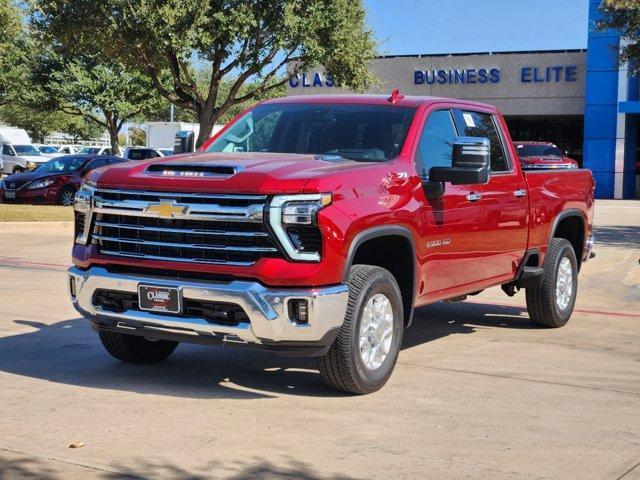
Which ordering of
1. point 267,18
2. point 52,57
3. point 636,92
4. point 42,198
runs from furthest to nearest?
point 52,57, point 636,92, point 267,18, point 42,198

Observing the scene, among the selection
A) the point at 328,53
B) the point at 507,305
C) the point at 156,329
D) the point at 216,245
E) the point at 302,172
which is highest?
the point at 328,53

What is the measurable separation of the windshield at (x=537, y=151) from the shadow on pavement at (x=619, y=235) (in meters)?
4.83

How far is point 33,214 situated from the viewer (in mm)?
20656

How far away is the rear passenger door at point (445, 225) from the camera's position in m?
7.08

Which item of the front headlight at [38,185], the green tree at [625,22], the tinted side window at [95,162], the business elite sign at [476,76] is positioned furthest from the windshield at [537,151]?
the business elite sign at [476,76]

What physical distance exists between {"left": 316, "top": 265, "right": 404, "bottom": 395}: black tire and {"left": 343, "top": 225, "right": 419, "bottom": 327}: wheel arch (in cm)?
18

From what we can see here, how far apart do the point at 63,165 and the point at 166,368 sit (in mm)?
19420

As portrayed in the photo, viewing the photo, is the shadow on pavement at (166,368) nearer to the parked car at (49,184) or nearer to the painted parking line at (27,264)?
the painted parking line at (27,264)

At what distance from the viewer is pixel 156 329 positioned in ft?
20.5

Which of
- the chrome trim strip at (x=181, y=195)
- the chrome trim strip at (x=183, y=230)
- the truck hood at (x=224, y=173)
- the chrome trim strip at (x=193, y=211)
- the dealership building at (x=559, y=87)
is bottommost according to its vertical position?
the chrome trim strip at (x=183, y=230)

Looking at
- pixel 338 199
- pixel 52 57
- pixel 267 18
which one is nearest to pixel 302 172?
pixel 338 199

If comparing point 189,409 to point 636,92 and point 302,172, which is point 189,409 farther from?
point 636,92

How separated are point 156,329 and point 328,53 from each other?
23809 mm

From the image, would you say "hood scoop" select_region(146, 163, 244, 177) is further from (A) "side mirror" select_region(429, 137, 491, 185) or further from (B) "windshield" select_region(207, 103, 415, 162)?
(A) "side mirror" select_region(429, 137, 491, 185)
